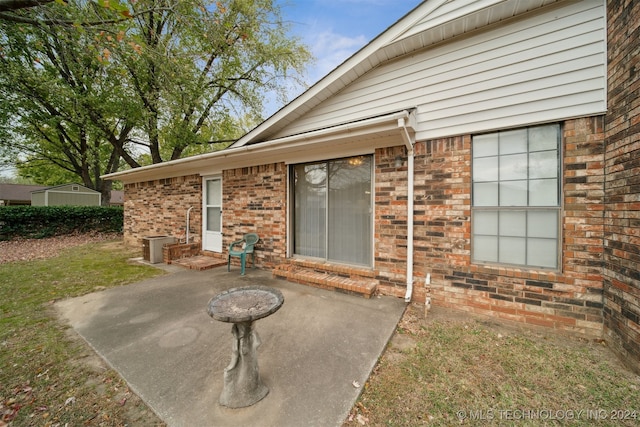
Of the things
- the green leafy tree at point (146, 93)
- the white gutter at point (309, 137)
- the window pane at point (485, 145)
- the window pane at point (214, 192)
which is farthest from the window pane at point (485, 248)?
the green leafy tree at point (146, 93)

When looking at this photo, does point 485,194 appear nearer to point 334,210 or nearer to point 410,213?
point 410,213

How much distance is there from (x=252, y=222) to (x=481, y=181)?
4.57 metres

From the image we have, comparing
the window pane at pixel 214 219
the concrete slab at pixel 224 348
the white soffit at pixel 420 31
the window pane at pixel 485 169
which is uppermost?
the white soffit at pixel 420 31

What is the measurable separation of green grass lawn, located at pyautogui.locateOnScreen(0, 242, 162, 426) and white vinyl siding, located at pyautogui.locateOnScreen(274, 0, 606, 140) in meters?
4.66

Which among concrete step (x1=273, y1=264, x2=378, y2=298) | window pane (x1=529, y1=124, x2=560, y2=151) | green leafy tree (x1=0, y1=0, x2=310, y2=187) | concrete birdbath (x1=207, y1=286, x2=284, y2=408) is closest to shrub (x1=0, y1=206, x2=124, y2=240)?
green leafy tree (x1=0, y1=0, x2=310, y2=187)

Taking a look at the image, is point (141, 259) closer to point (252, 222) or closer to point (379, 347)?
point (252, 222)

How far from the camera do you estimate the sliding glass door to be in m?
4.33

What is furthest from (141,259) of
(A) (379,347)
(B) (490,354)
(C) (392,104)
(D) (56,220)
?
(D) (56,220)

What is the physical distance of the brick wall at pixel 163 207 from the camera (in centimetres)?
699

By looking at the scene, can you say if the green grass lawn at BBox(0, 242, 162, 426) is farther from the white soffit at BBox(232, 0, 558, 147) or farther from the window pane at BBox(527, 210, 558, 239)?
the white soffit at BBox(232, 0, 558, 147)

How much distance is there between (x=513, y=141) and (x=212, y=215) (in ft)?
21.9

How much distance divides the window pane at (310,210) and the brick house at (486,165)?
33 millimetres

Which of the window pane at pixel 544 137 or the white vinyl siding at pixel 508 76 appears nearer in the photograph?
the white vinyl siding at pixel 508 76

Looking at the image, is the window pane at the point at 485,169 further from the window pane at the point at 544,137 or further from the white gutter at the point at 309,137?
the white gutter at the point at 309,137
